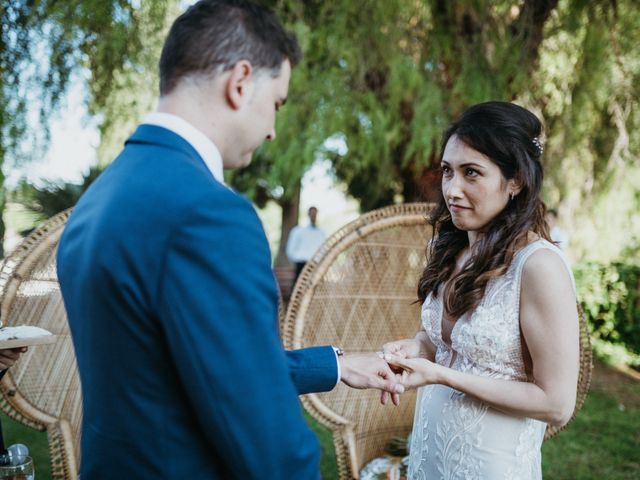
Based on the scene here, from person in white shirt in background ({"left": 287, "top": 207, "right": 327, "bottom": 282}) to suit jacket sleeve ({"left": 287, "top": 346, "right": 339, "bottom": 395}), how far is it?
8.05 m

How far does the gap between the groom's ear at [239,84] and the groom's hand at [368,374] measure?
2.78ft

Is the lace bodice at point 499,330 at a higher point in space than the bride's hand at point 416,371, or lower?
higher

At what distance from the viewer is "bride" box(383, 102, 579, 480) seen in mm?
1671

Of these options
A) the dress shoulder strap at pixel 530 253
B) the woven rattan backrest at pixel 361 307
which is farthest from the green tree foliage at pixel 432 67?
the dress shoulder strap at pixel 530 253

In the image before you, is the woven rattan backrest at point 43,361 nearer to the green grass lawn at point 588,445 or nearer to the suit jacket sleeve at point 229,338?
the green grass lawn at point 588,445

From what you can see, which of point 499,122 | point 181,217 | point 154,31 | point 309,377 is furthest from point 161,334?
point 154,31

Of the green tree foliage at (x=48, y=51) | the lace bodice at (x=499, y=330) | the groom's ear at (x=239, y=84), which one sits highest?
the green tree foliage at (x=48, y=51)

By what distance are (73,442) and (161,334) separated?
1.97 m

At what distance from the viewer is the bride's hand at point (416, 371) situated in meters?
1.76

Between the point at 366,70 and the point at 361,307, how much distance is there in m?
2.52

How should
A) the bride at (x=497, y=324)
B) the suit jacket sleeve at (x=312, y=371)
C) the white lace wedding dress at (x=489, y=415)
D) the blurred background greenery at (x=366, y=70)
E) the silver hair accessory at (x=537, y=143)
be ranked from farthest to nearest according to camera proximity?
the blurred background greenery at (x=366, y=70), the silver hair accessory at (x=537, y=143), the white lace wedding dress at (x=489, y=415), the bride at (x=497, y=324), the suit jacket sleeve at (x=312, y=371)

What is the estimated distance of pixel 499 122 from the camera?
73.1 inches

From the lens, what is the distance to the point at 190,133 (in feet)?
3.51

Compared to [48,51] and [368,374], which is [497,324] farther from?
[48,51]
